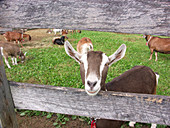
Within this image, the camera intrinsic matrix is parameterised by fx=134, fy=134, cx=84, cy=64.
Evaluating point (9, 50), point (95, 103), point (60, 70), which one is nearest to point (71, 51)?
point (95, 103)

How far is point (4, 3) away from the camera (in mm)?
1283

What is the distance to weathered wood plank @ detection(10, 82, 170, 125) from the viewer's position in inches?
53.9

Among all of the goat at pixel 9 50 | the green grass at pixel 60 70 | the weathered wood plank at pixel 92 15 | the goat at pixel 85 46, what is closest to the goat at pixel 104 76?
the weathered wood plank at pixel 92 15

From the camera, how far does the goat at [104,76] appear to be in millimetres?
1686

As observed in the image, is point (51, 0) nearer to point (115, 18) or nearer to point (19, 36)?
point (115, 18)

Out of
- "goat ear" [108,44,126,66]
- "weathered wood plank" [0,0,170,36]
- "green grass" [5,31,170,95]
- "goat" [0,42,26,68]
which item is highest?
"weathered wood plank" [0,0,170,36]

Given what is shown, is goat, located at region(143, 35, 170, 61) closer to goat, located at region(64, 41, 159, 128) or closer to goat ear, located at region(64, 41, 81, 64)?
goat, located at region(64, 41, 159, 128)

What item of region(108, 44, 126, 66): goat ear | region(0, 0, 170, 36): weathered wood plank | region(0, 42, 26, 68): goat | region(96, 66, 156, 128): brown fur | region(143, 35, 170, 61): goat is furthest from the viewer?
region(143, 35, 170, 61): goat

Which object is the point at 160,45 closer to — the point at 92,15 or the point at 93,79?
the point at 93,79

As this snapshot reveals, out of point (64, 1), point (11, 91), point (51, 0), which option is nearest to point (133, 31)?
point (64, 1)

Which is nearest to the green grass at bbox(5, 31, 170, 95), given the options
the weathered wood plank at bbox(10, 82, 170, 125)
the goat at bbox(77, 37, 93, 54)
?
the goat at bbox(77, 37, 93, 54)

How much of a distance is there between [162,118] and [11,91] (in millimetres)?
1664

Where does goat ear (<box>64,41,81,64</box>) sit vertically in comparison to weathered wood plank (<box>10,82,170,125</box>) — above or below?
above

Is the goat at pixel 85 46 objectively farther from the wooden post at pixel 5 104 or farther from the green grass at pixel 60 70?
the wooden post at pixel 5 104
